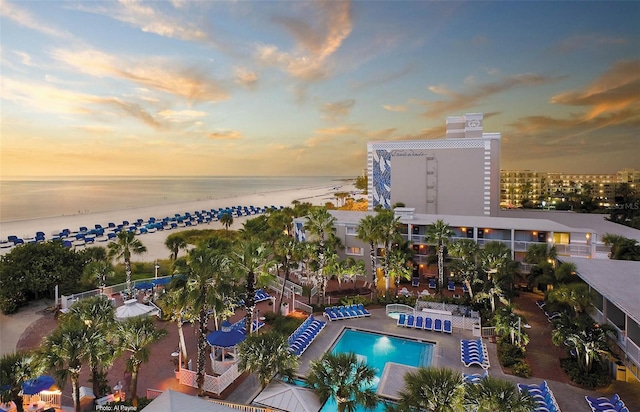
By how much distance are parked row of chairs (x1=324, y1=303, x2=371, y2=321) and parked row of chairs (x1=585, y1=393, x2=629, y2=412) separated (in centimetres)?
1140

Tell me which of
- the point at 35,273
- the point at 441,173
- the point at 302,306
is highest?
the point at 441,173

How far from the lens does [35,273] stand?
22000 mm

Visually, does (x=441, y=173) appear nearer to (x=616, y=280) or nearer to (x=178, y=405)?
(x=616, y=280)

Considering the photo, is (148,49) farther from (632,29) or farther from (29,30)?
(632,29)

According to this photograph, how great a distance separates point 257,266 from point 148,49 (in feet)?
107

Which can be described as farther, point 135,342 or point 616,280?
point 616,280

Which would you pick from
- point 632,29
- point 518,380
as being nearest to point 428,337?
point 518,380

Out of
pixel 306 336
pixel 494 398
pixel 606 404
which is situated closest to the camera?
pixel 494 398

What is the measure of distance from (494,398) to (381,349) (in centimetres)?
924

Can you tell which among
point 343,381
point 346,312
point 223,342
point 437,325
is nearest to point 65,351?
point 223,342

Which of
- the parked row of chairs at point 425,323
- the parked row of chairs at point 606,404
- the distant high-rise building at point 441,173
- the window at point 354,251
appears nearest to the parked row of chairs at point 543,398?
the parked row of chairs at point 606,404

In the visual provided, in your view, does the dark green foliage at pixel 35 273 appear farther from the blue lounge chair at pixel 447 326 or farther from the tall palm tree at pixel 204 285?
the blue lounge chair at pixel 447 326

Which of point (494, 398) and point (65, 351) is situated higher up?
point (65, 351)

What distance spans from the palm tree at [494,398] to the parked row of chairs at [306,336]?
8.83 meters
